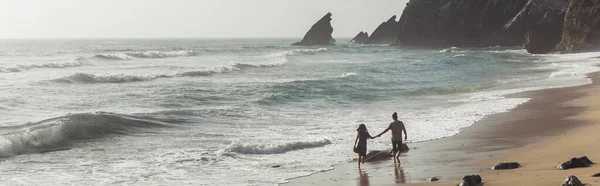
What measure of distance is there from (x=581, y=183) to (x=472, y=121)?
1177 centimetres

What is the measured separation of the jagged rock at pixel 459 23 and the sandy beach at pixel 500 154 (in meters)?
82.5

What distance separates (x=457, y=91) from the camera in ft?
108

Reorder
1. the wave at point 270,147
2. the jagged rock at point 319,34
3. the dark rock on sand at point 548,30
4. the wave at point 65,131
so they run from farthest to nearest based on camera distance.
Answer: the jagged rock at point 319,34 → the dark rock on sand at point 548,30 → the wave at point 65,131 → the wave at point 270,147

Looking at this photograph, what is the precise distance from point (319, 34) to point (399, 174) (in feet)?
446

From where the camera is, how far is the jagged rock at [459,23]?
101750mm

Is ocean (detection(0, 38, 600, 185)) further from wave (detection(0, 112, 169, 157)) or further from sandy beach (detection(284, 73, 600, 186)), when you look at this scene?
sandy beach (detection(284, 73, 600, 186))

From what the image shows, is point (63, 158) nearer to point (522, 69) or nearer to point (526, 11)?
point (522, 69)

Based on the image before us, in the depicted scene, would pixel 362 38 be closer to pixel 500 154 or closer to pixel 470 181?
pixel 500 154

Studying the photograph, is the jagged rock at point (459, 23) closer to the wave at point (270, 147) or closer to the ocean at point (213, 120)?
the ocean at point (213, 120)

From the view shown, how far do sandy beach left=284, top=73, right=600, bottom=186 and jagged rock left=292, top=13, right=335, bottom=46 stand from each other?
412 ft

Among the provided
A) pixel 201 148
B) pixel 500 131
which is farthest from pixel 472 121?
pixel 201 148

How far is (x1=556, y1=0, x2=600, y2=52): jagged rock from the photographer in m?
58.8

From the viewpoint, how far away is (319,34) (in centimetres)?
14788

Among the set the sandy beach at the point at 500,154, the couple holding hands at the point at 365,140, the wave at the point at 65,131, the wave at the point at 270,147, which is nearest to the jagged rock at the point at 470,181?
the sandy beach at the point at 500,154
